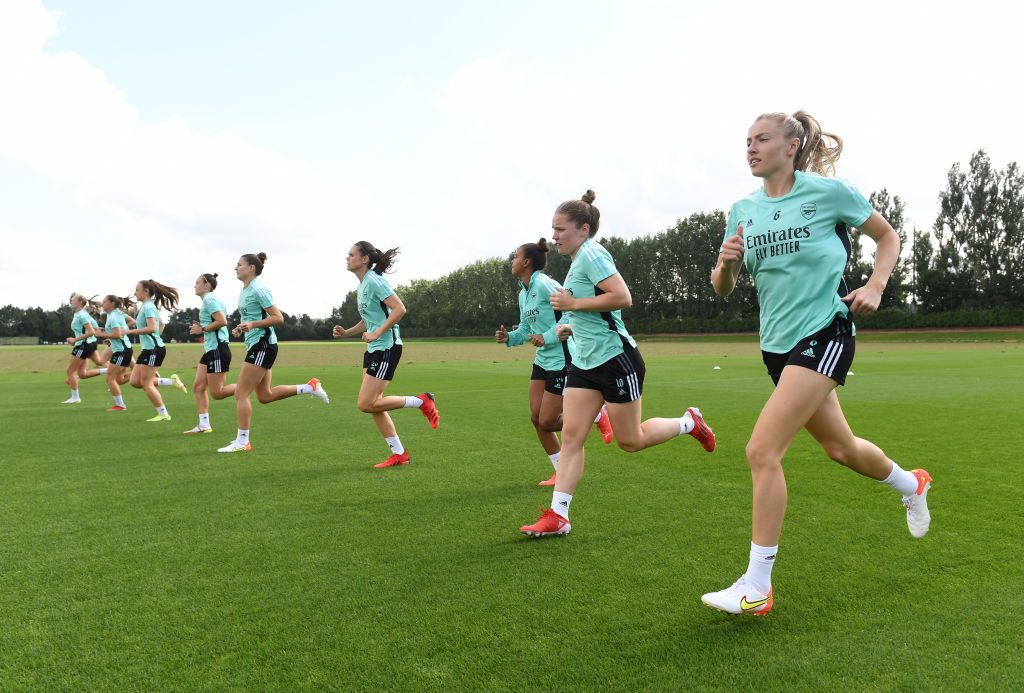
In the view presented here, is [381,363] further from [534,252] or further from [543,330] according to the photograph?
[534,252]

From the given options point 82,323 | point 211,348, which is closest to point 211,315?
point 211,348

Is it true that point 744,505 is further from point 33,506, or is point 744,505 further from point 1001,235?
point 1001,235

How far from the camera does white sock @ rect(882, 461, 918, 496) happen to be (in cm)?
395

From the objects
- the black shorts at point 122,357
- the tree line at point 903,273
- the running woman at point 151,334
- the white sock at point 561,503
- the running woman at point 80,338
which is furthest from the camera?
the tree line at point 903,273

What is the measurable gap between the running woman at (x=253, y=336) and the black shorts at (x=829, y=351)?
20.3 feet

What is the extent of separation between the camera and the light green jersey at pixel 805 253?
134 inches

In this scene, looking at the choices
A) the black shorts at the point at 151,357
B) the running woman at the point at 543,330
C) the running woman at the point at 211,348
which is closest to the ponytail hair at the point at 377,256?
the running woman at the point at 543,330

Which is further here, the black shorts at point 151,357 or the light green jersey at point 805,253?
the black shorts at point 151,357

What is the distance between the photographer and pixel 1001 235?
64.1 meters

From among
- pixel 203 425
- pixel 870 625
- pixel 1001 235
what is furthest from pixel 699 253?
pixel 870 625

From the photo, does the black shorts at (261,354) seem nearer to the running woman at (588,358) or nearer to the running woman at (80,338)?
the running woman at (588,358)

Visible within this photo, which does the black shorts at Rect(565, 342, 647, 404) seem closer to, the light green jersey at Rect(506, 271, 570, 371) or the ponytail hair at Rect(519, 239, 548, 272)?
the light green jersey at Rect(506, 271, 570, 371)

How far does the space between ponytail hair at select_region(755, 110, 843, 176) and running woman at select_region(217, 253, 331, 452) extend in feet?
19.9

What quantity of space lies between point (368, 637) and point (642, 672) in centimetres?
116
